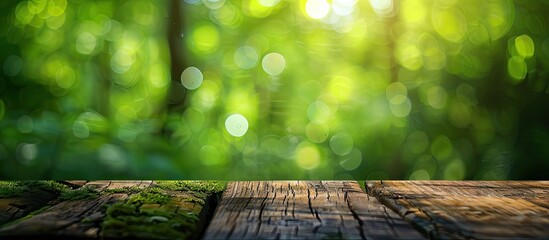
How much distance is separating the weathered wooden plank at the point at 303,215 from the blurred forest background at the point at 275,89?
7.66ft

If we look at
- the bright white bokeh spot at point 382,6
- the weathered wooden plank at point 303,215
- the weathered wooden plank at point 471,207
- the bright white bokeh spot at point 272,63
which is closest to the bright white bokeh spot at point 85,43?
the bright white bokeh spot at point 272,63

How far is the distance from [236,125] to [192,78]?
412 millimetres

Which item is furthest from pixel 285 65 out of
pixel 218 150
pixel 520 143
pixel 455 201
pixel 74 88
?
pixel 455 201

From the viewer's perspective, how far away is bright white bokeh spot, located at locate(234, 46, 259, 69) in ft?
13.4

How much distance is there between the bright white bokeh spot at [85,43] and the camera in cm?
403

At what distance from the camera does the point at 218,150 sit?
4.12m

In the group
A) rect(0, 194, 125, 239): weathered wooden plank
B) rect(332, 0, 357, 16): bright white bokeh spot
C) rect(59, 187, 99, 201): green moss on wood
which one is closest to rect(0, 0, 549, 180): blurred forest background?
rect(332, 0, 357, 16): bright white bokeh spot

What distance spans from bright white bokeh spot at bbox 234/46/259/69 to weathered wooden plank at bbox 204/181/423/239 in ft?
8.06

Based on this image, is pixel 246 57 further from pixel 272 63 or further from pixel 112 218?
pixel 112 218

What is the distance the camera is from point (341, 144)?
13.9ft

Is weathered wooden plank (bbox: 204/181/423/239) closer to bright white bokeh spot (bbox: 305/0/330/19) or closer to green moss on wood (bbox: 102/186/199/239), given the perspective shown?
green moss on wood (bbox: 102/186/199/239)

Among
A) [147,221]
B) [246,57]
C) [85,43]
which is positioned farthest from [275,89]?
[147,221]

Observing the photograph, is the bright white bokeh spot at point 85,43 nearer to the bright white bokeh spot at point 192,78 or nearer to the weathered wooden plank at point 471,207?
the bright white bokeh spot at point 192,78

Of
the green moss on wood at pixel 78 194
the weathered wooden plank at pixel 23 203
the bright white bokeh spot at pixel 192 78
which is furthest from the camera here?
the bright white bokeh spot at pixel 192 78
